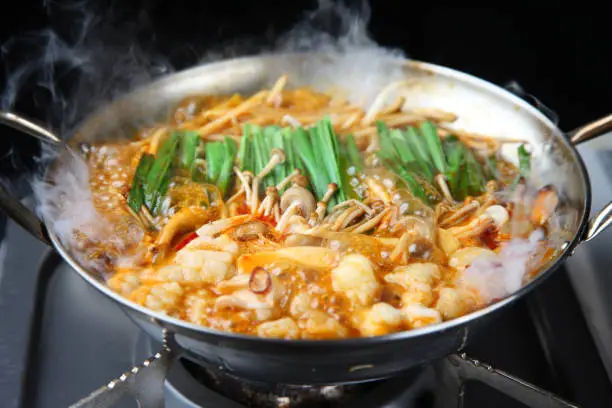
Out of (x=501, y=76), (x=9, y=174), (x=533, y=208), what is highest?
(x=533, y=208)

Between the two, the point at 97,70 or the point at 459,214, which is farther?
the point at 97,70

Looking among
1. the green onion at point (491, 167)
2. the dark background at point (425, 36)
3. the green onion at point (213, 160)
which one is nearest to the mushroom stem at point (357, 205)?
the green onion at point (213, 160)

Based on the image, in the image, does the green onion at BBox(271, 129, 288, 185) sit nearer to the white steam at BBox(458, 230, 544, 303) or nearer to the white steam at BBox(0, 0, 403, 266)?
the white steam at BBox(0, 0, 403, 266)

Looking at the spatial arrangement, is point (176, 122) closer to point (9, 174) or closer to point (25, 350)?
point (25, 350)

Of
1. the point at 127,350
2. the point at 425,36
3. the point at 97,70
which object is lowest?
the point at 127,350

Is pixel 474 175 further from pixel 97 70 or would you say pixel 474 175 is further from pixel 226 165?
pixel 97 70

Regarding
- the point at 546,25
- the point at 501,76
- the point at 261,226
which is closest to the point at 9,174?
A: the point at 261,226

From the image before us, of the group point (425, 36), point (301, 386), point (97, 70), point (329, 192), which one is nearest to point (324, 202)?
point (329, 192)
